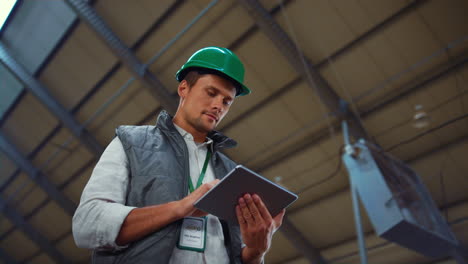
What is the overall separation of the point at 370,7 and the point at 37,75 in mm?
9268

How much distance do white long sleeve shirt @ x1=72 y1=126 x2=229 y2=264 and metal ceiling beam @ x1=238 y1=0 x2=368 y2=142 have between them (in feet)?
23.3

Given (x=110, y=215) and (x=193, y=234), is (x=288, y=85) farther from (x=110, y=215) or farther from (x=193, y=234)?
(x=110, y=215)

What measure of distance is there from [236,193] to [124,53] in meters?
9.00

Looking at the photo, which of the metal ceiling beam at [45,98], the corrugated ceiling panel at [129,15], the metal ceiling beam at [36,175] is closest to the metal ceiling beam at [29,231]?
the metal ceiling beam at [36,175]

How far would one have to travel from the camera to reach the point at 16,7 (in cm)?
1053

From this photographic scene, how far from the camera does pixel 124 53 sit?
9.62m

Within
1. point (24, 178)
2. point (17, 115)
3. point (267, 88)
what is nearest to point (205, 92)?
point (267, 88)

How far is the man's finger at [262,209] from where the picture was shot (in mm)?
1338

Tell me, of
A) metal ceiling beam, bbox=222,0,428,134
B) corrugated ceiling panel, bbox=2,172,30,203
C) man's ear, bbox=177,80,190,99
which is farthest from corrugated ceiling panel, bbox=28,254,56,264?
man's ear, bbox=177,80,190,99

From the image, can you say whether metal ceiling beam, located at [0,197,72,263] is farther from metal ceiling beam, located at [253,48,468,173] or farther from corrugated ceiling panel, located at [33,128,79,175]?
metal ceiling beam, located at [253,48,468,173]

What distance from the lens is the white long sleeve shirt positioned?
1264 millimetres

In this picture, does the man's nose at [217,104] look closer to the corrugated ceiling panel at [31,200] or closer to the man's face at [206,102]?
the man's face at [206,102]

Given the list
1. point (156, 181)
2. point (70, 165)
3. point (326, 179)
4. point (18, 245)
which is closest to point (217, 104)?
point (156, 181)

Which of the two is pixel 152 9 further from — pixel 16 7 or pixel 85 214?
pixel 85 214
